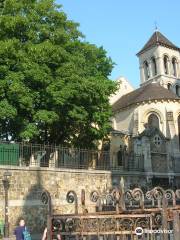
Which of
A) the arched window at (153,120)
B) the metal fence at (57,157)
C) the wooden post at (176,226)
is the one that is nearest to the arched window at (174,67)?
the arched window at (153,120)

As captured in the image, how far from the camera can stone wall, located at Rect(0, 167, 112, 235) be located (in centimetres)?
2034

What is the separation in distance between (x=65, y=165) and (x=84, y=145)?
369 cm

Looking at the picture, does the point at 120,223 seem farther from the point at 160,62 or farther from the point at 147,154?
the point at 160,62

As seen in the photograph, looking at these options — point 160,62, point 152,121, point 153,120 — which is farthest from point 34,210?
point 160,62

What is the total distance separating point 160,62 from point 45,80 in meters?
37.5

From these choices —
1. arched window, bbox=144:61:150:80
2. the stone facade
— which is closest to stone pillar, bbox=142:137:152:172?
the stone facade

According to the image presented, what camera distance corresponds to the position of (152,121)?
129ft

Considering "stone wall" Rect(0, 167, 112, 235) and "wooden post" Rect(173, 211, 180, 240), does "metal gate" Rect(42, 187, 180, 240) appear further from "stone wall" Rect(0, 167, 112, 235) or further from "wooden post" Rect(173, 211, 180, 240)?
"stone wall" Rect(0, 167, 112, 235)

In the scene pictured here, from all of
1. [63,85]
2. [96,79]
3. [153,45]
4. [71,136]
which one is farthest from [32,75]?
[153,45]

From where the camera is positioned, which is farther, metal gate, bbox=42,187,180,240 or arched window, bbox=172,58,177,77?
arched window, bbox=172,58,177,77

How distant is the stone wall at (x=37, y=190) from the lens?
20344 millimetres

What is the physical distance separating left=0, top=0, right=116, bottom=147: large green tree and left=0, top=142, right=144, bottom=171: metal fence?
811 mm

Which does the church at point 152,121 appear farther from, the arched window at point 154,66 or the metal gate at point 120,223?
the metal gate at point 120,223

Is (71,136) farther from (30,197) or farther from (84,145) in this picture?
(30,197)
